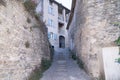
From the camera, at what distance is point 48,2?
22344mm

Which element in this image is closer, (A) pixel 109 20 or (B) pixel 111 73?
(B) pixel 111 73

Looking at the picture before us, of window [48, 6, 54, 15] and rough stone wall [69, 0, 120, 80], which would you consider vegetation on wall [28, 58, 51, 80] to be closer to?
rough stone wall [69, 0, 120, 80]

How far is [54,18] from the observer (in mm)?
23641

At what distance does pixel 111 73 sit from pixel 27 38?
4.03 metres

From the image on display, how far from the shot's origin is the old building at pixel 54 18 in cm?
2134

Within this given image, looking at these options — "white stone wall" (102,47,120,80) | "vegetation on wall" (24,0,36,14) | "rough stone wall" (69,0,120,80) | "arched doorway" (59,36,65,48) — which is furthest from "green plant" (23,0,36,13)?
"arched doorway" (59,36,65,48)

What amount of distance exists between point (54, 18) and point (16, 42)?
1849 cm

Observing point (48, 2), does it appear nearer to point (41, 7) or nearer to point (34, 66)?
point (41, 7)

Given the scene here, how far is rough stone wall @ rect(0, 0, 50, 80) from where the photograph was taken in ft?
15.2

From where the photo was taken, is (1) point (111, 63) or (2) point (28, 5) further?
(2) point (28, 5)

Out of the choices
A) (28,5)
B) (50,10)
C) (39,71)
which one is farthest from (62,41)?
(28,5)

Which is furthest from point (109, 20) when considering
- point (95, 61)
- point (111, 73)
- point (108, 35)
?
point (111, 73)

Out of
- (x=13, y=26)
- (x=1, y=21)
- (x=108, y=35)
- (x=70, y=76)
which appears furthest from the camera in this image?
(x=70, y=76)

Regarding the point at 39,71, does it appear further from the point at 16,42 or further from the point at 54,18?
the point at 54,18
